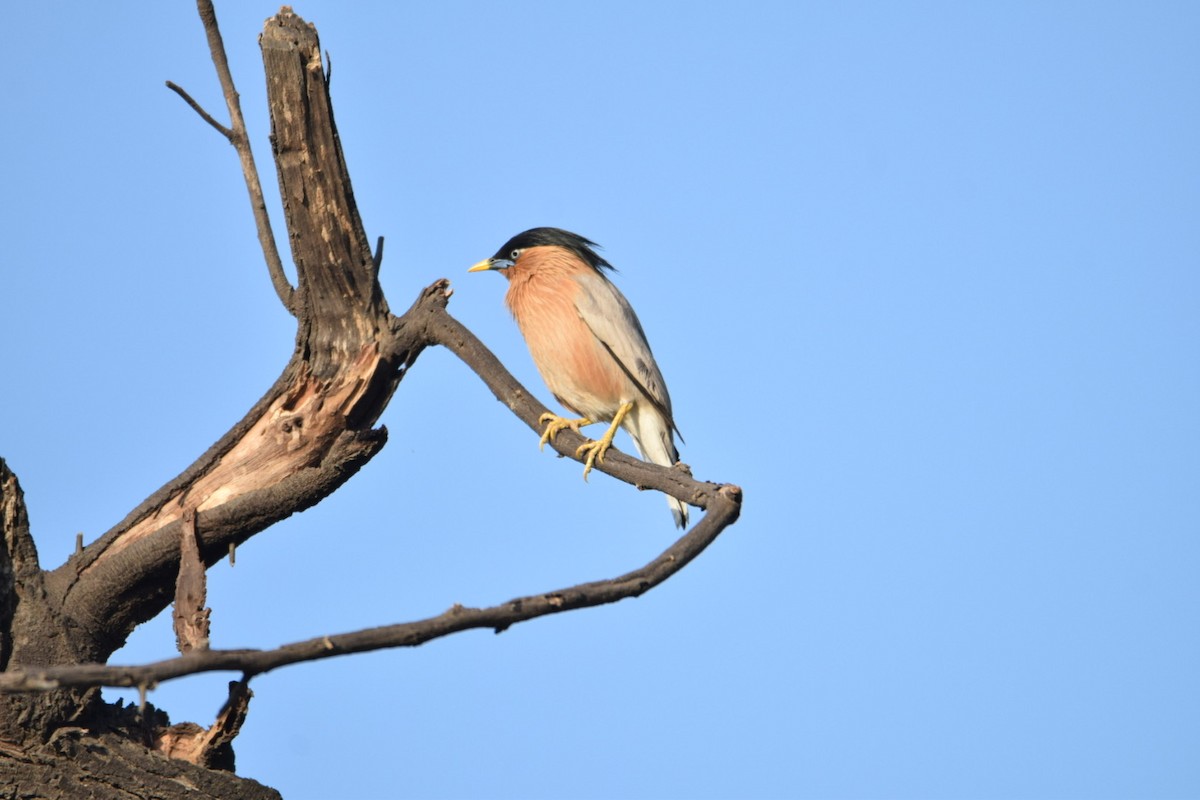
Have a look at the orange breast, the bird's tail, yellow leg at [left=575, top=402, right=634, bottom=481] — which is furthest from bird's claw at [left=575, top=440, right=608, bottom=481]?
the bird's tail

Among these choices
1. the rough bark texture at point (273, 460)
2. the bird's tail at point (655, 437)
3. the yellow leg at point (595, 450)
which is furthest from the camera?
the bird's tail at point (655, 437)

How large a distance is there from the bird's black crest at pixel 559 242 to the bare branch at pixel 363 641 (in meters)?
3.06

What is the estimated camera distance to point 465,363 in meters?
4.92

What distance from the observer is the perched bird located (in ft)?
18.9

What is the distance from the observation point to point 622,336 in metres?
5.82

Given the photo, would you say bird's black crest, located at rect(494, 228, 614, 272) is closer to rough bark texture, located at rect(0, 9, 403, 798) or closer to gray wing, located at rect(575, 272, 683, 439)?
gray wing, located at rect(575, 272, 683, 439)

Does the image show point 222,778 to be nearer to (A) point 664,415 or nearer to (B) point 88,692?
(B) point 88,692

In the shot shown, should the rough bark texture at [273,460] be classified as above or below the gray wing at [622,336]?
below

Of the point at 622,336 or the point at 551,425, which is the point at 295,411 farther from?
the point at 622,336

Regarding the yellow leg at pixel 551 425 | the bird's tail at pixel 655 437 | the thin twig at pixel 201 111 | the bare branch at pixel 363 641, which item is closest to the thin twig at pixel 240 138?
the thin twig at pixel 201 111

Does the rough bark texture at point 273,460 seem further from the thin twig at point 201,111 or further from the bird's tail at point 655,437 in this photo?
the bird's tail at point 655,437

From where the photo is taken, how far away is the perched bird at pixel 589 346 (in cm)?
576

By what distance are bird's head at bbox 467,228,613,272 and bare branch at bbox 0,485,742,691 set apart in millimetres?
3057

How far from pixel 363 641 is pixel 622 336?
127 inches
